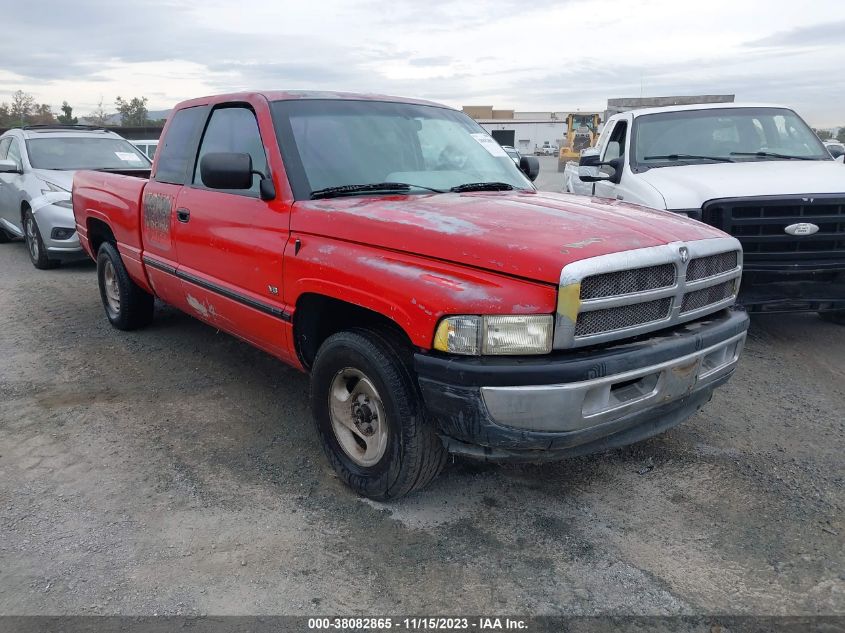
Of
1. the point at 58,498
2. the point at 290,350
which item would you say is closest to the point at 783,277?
the point at 290,350

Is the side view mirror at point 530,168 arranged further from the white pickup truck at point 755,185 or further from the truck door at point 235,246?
the truck door at point 235,246

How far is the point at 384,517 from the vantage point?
3023 millimetres

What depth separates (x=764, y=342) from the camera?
552 centimetres

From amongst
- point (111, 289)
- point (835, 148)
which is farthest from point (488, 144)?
point (835, 148)

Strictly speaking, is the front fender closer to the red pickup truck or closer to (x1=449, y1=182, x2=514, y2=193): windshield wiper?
the red pickup truck

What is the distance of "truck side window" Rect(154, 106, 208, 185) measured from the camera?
4.43m

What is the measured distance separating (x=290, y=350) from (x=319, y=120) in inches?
49.7

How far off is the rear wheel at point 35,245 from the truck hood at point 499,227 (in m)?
6.59

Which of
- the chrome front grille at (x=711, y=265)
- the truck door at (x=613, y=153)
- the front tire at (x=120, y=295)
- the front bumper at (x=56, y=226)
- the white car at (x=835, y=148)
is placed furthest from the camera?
the front bumper at (x=56, y=226)

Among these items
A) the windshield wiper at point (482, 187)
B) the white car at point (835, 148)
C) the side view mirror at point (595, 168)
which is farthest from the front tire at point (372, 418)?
the white car at point (835, 148)

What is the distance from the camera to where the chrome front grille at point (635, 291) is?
2.46 meters

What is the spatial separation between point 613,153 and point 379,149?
4.27 meters

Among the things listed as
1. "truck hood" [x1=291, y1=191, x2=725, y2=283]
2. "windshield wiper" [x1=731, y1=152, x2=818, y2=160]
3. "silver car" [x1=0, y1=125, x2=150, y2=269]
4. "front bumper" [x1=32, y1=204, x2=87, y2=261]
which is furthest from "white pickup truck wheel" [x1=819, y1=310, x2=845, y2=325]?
"front bumper" [x1=32, y1=204, x2=87, y2=261]

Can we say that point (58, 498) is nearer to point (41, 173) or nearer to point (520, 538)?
point (520, 538)
